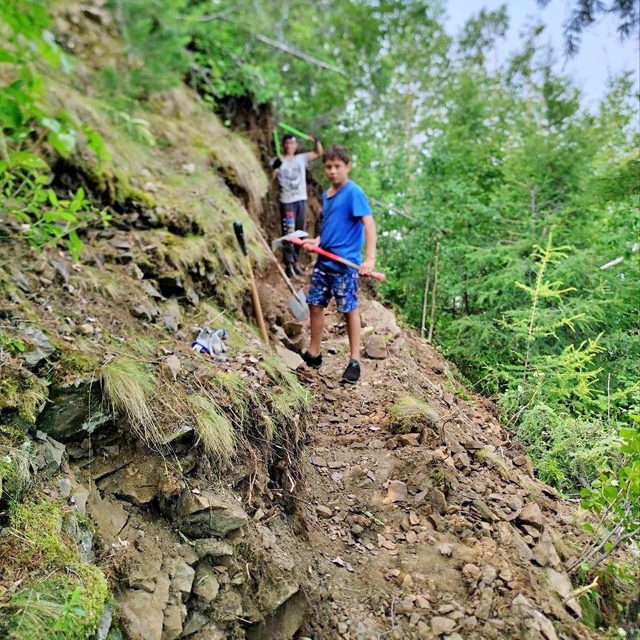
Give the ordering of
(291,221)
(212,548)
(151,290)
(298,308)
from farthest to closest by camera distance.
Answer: (291,221)
(298,308)
(151,290)
(212,548)

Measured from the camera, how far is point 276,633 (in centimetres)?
244

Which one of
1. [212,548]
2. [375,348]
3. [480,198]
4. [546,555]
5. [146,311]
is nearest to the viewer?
[212,548]

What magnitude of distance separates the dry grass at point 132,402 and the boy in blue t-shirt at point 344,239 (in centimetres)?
220

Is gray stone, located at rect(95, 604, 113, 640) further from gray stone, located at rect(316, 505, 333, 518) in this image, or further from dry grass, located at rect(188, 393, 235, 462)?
gray stone, located at rect(316, 505, 333, 518)

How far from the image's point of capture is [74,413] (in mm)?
2486

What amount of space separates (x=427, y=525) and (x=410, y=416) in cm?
92

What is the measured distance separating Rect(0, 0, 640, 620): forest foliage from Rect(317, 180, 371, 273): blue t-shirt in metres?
1.82

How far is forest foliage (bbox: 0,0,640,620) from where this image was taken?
152 inches

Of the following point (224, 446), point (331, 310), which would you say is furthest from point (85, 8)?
point (224, 446)

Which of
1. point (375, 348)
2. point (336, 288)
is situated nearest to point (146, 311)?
point (336, 288)

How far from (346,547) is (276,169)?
624cm

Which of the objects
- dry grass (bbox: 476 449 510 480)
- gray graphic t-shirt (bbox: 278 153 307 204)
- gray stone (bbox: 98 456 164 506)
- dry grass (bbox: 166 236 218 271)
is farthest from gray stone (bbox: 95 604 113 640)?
gray graphic t-shirt (bbox: 278 153 307 204)

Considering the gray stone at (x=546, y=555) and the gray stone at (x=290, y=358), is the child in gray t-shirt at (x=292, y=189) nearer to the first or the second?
the gray stone at (x=290, y=358)

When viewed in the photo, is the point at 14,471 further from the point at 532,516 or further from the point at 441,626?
the point at 532,516
